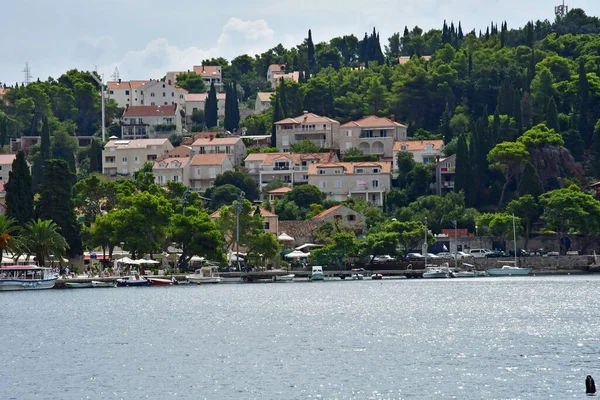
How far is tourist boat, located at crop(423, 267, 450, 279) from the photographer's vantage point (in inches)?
4673

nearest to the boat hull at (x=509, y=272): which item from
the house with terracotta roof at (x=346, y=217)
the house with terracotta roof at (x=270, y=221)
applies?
the house with terracotta roof at (x=346, y=217)

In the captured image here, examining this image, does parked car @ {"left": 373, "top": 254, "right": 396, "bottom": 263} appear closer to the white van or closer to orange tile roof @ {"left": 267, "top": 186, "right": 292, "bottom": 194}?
the white van

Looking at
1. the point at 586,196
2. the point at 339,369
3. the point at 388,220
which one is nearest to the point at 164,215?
the point at 388,220

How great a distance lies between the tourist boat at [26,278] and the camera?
102250 millimetres

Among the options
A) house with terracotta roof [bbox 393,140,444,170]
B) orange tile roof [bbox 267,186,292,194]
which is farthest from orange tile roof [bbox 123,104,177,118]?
house with terracotta roof [bbox 393,140,444,170]

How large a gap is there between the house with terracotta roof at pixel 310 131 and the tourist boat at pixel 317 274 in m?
48.3

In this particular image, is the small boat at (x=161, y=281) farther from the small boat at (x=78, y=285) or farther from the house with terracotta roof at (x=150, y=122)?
the house with terracotta roof at (x=150, y=122)

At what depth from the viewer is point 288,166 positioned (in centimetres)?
15625

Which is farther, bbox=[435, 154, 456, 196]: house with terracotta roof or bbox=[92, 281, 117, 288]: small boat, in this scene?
bbox=[435, 154, 456, 196]: house with terracotta roof

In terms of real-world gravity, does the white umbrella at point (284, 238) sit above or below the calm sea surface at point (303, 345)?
above

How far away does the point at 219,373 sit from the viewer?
50.9 metres

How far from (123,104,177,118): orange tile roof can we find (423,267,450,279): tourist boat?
3223 inches

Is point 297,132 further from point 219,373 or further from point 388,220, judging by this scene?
point 219,373

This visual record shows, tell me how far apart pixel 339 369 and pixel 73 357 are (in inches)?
502
